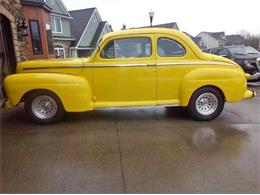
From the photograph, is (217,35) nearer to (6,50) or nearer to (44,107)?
(6,50)

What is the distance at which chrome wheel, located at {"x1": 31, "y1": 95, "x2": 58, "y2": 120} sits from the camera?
211 inches

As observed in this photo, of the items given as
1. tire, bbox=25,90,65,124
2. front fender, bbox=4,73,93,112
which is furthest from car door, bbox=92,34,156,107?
tire, bbox=25,90,65,124

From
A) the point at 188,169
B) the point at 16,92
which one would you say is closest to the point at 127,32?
the point at 16,92

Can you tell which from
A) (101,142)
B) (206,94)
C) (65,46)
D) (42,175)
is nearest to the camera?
(42,175)

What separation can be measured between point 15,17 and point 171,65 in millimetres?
6280

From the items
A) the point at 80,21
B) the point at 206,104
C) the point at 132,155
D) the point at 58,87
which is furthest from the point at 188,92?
the point at 80,21

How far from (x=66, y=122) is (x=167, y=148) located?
250cm

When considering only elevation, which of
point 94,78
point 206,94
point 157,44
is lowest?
point 206,94

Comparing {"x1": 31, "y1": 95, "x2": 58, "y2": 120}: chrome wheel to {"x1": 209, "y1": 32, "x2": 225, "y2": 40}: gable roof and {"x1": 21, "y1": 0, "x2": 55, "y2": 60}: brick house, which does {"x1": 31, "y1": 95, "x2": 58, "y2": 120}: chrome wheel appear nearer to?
{"x1": 21, "y1": 0, "x2": 55, "y2": 60}: brick house

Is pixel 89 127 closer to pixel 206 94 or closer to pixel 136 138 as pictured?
pixel 136 138

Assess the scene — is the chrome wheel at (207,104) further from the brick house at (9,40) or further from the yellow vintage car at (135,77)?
the brick house at (9,40)

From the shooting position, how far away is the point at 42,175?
10.7 feet

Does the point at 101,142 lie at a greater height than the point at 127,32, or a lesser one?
lesser

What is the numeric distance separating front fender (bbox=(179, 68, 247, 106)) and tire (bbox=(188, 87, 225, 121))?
11 centimetres
